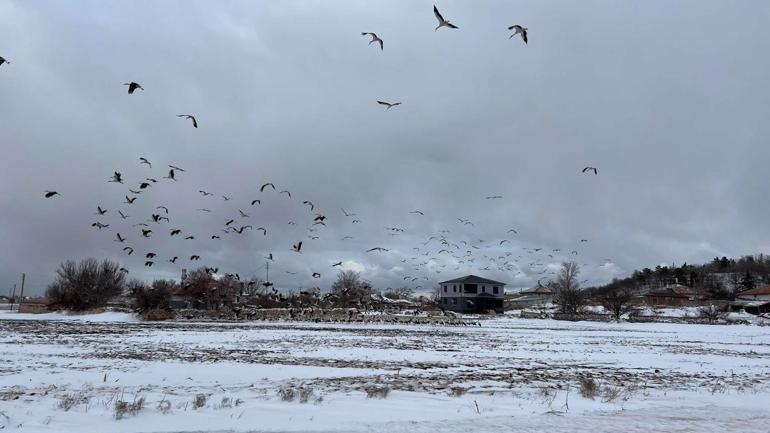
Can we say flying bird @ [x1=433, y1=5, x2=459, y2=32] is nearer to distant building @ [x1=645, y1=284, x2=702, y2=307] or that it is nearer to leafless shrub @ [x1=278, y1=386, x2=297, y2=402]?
leafless shrub @ [x1=278, y1=386, x2=297, y2=402]

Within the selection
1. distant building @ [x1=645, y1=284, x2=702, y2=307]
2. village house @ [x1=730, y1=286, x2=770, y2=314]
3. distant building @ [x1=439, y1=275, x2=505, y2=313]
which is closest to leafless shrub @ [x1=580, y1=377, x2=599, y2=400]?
distant building @ [x1=439, y1=275, x2=505, y2=313]

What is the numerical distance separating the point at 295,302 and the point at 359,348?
214 feet

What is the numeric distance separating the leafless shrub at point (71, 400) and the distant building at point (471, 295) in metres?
98.3

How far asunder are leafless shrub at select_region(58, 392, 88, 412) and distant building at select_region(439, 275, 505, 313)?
Answer: 98303 millimetres

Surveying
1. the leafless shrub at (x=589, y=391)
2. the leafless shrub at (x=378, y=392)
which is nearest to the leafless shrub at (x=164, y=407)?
the leafless shrub at (x=378, y=392)

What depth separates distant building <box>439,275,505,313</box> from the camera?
108m

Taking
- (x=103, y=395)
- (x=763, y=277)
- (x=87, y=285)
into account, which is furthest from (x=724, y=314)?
(x=763, y=277)

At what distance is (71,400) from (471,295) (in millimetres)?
102301

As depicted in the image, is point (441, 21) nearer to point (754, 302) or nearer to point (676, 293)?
point (754, 302)

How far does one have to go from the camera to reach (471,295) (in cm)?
10919

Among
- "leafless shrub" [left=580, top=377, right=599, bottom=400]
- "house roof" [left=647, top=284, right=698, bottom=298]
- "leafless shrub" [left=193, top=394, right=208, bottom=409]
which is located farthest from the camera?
"house roof" [left=647, top=284, right=698, bottom=298]

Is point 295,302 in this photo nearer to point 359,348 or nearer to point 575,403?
point 359,348

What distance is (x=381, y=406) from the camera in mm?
10734

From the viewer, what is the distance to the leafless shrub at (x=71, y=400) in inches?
393
